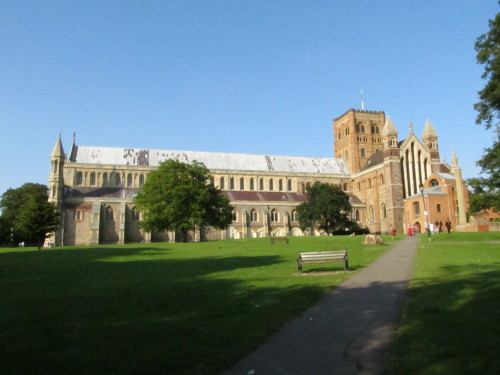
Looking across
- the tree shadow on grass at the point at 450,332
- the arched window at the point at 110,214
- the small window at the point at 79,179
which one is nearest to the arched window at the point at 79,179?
the small window at the point at 79,179

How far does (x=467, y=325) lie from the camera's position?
6926 mm

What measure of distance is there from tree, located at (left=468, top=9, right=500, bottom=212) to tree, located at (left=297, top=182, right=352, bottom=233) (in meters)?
24.2

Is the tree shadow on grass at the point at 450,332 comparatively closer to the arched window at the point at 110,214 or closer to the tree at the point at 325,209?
the tree at the point at 325,209

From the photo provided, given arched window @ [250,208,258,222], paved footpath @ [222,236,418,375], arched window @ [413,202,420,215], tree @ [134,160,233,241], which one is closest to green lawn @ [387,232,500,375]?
paved footpath @ [222,236,418,375]

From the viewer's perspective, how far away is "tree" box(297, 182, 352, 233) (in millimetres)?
52469

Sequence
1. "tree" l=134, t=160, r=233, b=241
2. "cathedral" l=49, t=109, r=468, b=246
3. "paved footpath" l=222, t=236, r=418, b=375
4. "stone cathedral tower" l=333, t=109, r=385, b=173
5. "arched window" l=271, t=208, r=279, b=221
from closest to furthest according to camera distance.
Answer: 1. "paved footpath" l=222, t=236, r=418, b=375
2. "tree" l=134, t=160, r=233, b=241
3. "cathedral" l=49, t=109, r=468, b=246
4. "arched window" l=271, t=208, r=279, b=221
5. "stone cathedral tower" l=333, t=109, r=385, b=173

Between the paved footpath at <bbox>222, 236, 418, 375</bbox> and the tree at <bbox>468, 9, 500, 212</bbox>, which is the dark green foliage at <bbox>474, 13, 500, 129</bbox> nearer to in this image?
the tree at <bbox>468, 9, 500, 212</bbox>

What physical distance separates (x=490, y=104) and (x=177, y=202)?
29103 mm

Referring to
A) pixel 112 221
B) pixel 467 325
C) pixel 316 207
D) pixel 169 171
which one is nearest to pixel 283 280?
pixel 467 325

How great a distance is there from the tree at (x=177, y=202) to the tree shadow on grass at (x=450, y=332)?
1381 inches

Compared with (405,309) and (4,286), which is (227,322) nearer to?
(405,309)

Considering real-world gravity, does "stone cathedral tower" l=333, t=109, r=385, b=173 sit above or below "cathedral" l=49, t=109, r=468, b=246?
above

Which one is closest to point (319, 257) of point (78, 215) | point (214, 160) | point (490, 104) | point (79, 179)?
point (490, 104)

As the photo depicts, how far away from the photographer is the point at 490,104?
25984mm
